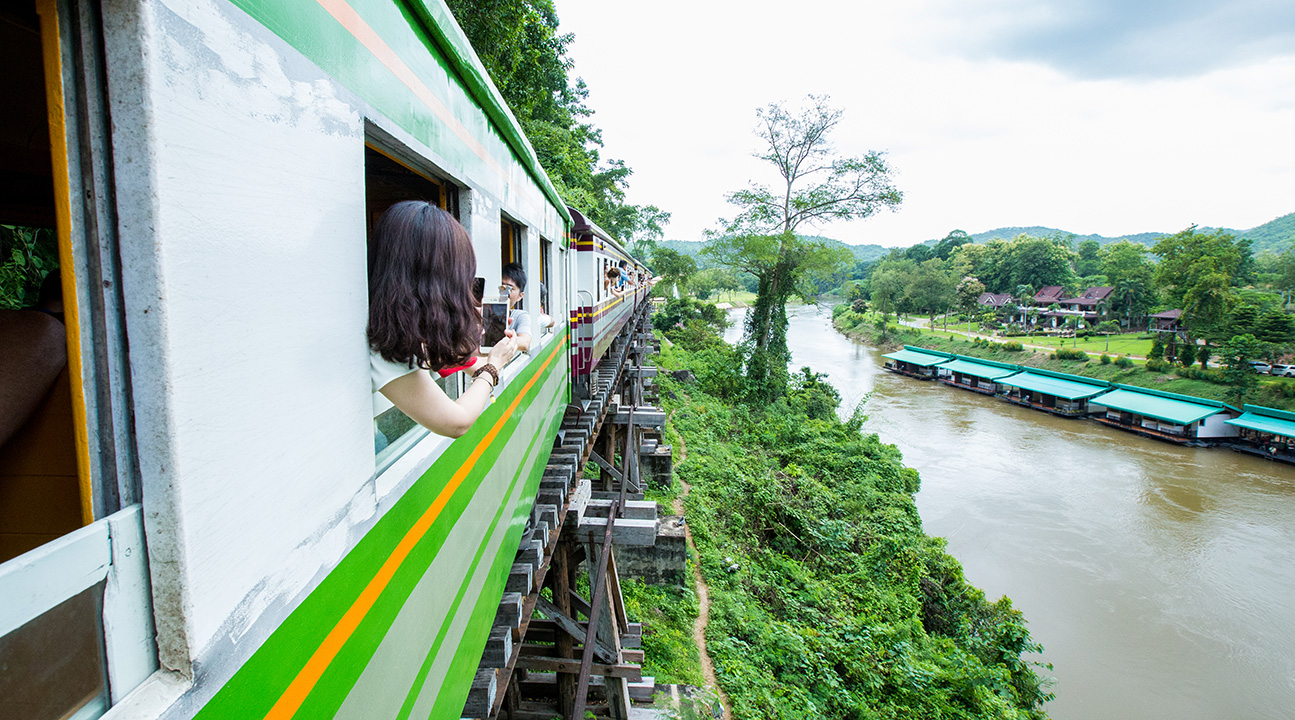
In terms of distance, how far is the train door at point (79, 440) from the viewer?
2.09 ft

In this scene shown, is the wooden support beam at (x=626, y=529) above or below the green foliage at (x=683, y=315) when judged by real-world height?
below

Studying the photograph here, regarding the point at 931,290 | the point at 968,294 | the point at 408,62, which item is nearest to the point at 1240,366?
the point at 931,290

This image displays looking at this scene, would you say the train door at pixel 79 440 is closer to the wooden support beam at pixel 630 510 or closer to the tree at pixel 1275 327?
the wooden support beam at pixel 630 510

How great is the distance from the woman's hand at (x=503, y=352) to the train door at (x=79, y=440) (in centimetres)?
89

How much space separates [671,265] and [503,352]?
47686mm

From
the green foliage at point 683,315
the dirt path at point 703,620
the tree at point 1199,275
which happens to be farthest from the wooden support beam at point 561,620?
the tree at point 1199,275

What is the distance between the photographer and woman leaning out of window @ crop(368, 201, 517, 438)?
1.33 m

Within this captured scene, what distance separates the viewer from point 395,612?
149cm

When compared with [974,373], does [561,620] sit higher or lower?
higher

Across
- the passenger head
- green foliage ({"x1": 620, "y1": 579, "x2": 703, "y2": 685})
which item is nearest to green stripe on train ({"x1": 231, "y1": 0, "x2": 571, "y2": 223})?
the passenger head

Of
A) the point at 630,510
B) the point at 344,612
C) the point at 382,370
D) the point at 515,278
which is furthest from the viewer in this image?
the point at 630,510

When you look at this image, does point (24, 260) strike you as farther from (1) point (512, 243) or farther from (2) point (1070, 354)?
(2) point (1070, 354)

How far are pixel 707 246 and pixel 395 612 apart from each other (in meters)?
24.5

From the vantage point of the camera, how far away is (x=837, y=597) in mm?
11812
